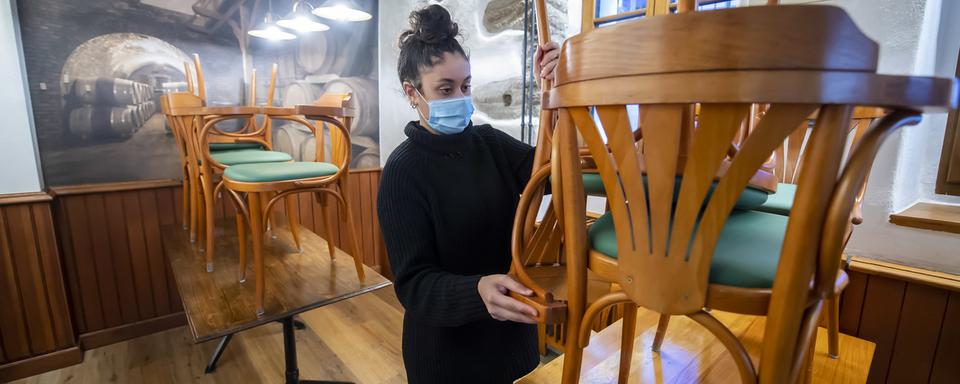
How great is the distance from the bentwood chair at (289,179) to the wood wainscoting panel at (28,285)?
4.40ft

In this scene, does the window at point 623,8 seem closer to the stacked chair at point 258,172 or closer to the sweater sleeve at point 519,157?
the sweater sleeve at point 519,157

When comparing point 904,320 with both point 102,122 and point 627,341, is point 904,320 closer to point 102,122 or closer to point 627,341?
point 627,341

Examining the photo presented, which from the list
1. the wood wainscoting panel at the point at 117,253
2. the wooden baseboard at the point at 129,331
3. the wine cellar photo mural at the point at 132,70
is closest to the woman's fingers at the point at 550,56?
the wood wainscoting panel at the point at 117,253

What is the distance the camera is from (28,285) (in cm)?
231

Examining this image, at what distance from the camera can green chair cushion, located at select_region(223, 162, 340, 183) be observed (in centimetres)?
164

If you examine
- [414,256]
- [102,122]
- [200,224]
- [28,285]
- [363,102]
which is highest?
[363,102]

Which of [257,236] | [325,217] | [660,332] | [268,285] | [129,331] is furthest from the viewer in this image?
[129,331]

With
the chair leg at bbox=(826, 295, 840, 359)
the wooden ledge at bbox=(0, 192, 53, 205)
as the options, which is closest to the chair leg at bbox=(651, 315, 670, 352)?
the chair leg at bbox=(826, 295, 840, 359)

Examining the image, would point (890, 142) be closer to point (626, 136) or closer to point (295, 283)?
point (626, 136)

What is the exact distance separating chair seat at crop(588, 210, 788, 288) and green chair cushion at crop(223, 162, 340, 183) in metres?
1.37

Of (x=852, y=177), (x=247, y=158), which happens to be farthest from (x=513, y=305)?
(x=247, y=158)

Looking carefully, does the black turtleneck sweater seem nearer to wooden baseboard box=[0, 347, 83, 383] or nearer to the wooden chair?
the wooden chair

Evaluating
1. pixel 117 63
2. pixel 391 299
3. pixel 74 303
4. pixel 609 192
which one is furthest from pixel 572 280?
pixel 74 303

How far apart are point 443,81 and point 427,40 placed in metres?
0.11
